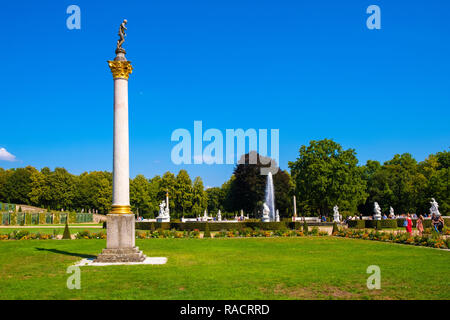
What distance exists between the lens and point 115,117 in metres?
16.4

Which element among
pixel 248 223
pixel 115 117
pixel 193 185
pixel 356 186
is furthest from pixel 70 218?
pixel 115 117

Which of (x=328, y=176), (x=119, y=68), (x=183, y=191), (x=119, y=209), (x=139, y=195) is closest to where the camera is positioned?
(x=119, y=209)

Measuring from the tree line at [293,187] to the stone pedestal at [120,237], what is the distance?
46.0 metres

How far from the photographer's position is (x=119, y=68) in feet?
54.9

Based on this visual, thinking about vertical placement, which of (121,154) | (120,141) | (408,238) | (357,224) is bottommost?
(357,224)

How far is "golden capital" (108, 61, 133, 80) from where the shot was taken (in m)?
16.7

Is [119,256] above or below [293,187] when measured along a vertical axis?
below

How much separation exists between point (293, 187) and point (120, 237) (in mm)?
64587

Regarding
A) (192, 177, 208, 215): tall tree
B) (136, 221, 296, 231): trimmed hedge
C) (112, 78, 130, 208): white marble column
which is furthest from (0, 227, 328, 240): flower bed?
(192, 177, 208, 215): tall tree

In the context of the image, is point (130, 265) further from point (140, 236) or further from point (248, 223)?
point (248, 223)

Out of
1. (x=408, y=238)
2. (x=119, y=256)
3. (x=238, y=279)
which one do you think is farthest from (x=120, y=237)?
(x=408, y=238)

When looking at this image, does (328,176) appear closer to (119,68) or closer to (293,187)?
(293,187)

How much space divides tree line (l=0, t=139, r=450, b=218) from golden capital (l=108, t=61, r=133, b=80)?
151 ft

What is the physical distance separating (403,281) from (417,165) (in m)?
80.5
